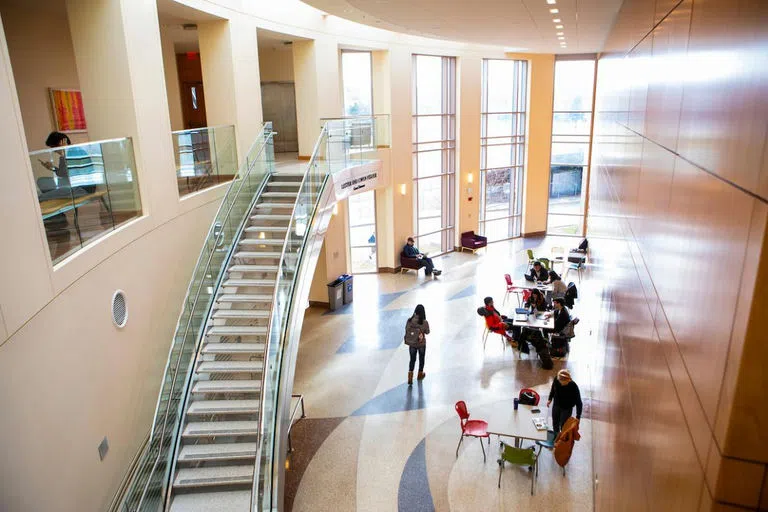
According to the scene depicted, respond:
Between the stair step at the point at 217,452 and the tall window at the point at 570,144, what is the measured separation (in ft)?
59.2

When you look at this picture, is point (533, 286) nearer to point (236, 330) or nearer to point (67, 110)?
point (236, 330)

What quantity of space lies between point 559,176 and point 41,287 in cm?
2028

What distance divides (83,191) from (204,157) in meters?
3.81

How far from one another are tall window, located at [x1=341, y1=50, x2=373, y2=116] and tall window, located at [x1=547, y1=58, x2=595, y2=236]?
8.21 m

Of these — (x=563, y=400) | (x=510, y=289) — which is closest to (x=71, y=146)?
(x=563, y=400)

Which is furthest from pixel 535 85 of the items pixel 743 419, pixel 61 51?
pixel 743 419

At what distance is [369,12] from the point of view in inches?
420

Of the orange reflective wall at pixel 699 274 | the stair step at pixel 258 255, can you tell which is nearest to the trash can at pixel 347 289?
the stair step at pixel 258 255

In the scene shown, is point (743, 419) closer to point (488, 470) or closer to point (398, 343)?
point (488, 470)

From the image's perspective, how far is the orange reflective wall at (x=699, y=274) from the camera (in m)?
1.91

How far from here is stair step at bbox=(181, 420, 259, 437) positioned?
7633 mm

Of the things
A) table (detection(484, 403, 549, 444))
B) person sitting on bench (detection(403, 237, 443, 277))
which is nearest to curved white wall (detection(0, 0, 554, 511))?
person sitting on bench (detection(403, 237, 443, 277))

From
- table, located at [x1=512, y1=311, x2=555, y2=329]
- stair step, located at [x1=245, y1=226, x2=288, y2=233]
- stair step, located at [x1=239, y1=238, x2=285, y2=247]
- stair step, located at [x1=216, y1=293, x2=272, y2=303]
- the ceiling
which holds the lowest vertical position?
table, located at [x1=512, y1=311, x2=555, y2=329]

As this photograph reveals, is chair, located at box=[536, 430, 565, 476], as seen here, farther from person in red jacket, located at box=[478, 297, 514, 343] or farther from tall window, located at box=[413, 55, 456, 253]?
tall window, located at box=[413, 55, 456, 253]
